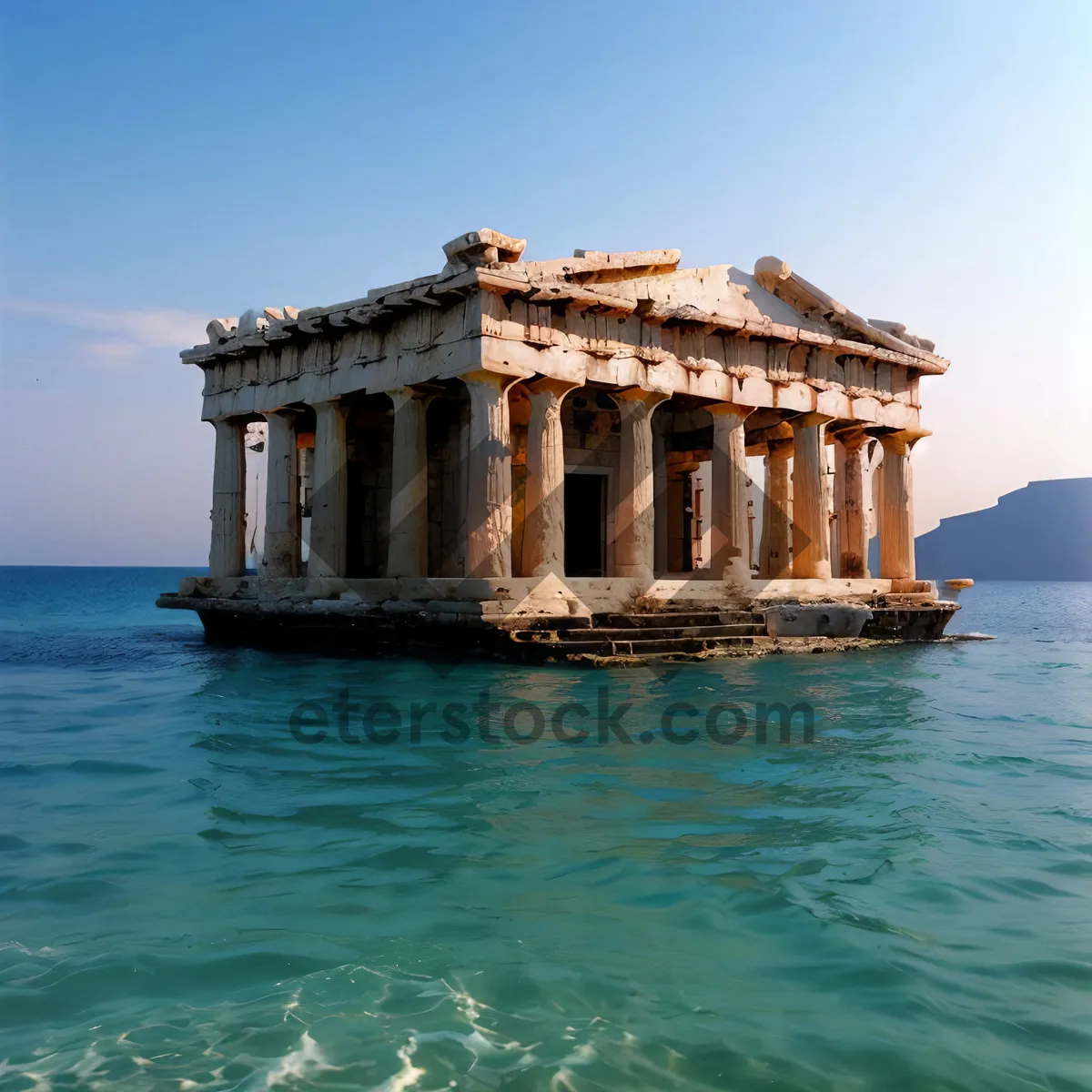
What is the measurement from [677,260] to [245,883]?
540 inches

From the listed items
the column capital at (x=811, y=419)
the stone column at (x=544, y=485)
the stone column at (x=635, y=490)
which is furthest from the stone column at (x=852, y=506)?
the stone column at (x=544, y=485)

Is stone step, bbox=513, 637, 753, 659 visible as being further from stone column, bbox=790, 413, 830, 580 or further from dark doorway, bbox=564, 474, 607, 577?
dark doorway, bbox=564, 474, 607, 577

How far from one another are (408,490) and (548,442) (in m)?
2.33

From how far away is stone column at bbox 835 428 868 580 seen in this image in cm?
1991

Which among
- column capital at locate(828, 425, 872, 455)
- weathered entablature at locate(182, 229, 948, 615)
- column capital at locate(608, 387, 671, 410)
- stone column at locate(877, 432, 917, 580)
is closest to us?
weathered entablature at locate(182, 229, 948, 615)

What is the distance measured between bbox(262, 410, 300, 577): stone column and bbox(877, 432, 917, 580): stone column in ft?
39.2

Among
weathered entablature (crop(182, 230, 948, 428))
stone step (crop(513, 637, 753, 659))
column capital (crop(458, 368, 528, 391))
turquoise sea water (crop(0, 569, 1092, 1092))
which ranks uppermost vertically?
weathered entablature (crop(182, 230, 948, 428))

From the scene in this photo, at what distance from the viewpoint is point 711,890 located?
4.13m

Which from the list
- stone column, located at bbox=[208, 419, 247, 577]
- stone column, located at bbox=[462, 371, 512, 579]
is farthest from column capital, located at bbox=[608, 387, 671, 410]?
stone column, located at bbox=[208, 419, 247, 577]

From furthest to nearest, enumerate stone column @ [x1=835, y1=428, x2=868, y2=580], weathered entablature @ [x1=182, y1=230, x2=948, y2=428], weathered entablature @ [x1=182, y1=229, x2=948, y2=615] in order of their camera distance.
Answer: stone column @ [x1=835, y1=428, x2=868, y2=580] → weathered entablature @ [x1=182, y1=229, x2=948, y2=615] → weathered entablature @ [x1=182, y1=230, x2=948, y2=428]

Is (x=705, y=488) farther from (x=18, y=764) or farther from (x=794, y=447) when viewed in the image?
(x=18, y=764)

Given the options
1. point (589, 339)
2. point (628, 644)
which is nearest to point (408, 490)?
point (589, 339)

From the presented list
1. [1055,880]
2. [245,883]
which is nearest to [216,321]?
[245,883]

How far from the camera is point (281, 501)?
56.2 feet
